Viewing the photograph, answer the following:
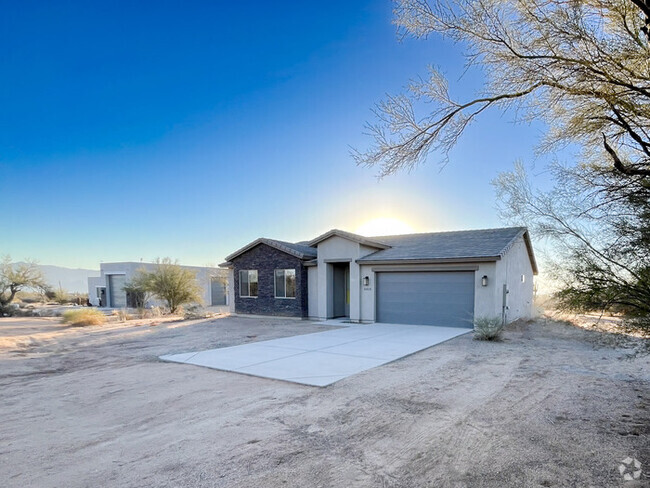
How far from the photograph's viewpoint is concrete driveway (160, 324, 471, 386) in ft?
23.8

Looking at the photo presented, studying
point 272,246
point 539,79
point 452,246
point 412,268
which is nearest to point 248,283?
point 272,246

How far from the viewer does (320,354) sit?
8.95m

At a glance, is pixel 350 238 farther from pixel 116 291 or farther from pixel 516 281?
pixel 116 291

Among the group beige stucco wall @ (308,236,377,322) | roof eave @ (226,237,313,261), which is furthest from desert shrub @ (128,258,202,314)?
beige stucco wall @ (308,236,377,322)

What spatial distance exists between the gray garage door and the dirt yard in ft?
16.2

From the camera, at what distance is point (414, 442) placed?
402cm

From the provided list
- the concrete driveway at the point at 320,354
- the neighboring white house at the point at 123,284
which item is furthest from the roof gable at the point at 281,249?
the neighboring white house at the point at 123,284

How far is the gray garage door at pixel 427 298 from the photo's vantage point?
528 inches

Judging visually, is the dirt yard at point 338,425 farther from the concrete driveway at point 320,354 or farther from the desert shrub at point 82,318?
the desert shrub at point 82,318

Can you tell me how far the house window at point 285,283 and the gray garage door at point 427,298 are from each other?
4.45 m

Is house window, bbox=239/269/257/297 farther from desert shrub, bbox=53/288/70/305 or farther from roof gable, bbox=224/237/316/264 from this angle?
desert shrub, bbox=53/288/70/305

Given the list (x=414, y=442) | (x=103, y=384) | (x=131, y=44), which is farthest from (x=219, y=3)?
(x=414, y=442)

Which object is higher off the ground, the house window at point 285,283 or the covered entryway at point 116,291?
the house window at point 285,283

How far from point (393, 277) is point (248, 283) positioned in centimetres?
818
